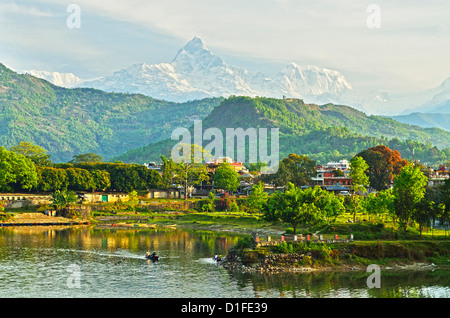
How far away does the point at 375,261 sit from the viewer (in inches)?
2766

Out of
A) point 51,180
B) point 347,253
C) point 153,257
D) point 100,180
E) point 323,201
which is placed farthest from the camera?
point 100,180

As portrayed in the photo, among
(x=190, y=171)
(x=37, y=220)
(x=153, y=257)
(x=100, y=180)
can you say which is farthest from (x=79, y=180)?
(x=153, y=257)

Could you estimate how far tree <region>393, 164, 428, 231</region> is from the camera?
78.7m

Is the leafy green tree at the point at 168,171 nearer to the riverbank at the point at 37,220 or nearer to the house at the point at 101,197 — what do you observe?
the house at the point at 101,197

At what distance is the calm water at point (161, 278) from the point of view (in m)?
57.2

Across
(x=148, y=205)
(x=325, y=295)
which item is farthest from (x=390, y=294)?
(x=148, y=205)

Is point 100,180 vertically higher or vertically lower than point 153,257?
higher

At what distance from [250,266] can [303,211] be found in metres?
15.5

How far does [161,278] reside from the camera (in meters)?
64.4

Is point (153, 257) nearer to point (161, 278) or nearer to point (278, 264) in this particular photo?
point (161, 278)

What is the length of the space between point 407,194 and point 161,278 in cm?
3555

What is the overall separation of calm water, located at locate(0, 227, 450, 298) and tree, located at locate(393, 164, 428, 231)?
12705 millimetres

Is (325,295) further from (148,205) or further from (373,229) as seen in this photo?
(148,205)
